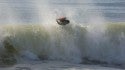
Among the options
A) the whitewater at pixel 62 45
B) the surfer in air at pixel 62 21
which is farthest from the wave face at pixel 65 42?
the surfer in air at pixel 62 21

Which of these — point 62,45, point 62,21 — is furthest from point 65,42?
point 62,21

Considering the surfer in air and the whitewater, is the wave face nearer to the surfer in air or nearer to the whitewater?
the whitewater

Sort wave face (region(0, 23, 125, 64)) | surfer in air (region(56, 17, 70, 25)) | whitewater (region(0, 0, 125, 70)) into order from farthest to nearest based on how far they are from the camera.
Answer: surfer in air (region(56, 17, 70, 25))
wave face (region(0, 23, 125, 64))
whitewater (region(0, 0, 125, 70))

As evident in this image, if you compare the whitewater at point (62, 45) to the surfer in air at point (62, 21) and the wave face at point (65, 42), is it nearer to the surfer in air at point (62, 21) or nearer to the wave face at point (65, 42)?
the wave face at point (65, 42)

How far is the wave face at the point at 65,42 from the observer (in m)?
19.9

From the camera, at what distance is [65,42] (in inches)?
805

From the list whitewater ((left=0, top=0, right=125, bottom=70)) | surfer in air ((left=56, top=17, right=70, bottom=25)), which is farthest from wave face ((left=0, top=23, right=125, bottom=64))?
surfer in air ((left=56, top=17, right=70, bottom=25))

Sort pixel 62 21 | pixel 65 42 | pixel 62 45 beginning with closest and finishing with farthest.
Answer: pixel 62 45
pixel 65 42
pixel 62 21

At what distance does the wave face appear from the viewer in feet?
65.3

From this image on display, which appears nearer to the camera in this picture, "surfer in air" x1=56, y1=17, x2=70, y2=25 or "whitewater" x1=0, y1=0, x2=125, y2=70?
"whitewater" x1=0, y1=0, x2=125, y2=70

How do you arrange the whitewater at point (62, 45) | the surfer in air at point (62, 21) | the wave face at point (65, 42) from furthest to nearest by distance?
the surfer in air at point (62, 21) < the wave face at point (65, 42) < the whitewater at point (62, 45)

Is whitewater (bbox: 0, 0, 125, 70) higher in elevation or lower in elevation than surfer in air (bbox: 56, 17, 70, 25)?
lower

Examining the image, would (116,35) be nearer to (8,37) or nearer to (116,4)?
(8,37)

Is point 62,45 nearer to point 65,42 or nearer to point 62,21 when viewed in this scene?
point 65,42
